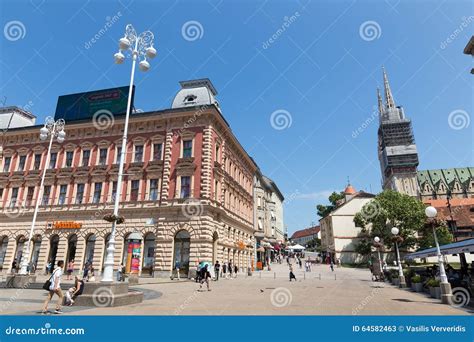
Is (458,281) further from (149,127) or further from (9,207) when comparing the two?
(9,207)

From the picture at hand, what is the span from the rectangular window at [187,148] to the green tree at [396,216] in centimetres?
4179

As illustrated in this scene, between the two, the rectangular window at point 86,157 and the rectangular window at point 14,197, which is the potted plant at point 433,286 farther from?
the rectangular window at point 14,197

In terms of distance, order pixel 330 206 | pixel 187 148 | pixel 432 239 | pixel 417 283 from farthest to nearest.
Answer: pixel 330 206 → pixel 432 239 → pixel 187 148 → pixel 417 283

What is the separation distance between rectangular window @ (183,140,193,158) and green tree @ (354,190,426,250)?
137 ft

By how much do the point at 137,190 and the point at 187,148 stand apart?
681 centimetres

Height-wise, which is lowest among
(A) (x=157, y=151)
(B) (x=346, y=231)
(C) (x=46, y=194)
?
(B) (x=346, y=231)

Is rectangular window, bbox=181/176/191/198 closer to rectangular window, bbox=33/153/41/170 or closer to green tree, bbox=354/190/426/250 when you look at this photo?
rectangular window, bbox=33/153/41/170

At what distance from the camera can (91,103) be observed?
1373 inches

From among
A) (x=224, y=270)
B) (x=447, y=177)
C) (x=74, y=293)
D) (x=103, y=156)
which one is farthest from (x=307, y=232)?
(x=74, y=293)

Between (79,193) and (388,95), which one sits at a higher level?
(388,95)

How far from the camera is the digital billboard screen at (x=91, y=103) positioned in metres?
33.8

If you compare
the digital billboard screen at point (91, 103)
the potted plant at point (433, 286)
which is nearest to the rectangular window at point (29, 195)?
the digital billboard screen at point (91, 103)

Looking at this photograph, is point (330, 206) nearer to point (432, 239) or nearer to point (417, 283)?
point (432, 239)
